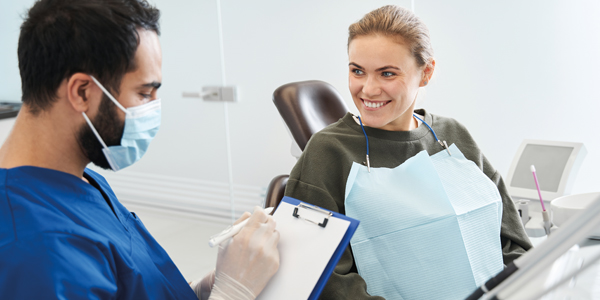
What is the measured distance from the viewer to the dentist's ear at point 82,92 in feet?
2.65

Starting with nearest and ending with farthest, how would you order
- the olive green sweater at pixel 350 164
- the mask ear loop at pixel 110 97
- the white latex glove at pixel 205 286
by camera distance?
the mask ear loop at pixel 110 97, the white latex glove at pixel 205 286, the olive green sweater at pixel 350 164

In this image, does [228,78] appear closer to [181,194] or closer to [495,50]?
[181,194]

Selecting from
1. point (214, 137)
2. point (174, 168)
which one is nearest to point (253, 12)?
point (214, 137)

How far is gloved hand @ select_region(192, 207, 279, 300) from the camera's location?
0.94 metres

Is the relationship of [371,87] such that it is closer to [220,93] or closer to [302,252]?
[302,252]

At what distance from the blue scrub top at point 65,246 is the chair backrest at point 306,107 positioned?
93 centimetres

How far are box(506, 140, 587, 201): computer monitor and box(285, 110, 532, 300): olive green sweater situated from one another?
205mm

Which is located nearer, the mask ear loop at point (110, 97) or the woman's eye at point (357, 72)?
the mask ear loop at point (110, 97)

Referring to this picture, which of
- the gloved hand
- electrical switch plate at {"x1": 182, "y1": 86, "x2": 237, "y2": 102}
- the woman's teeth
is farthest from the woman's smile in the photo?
electrical switch plate at {"x1": 182, "y1": 86, "x2": 237, "y2": 102}

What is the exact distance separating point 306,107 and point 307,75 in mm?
1105

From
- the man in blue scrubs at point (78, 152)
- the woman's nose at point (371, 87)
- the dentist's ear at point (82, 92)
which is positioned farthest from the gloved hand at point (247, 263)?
the woman's nose at point (371, 87)

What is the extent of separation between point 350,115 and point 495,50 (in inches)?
53.8

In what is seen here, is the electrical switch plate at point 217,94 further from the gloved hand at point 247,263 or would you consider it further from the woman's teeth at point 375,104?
the gloved hand at point 247,263

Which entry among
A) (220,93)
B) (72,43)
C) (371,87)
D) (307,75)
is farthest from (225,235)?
(220,93)
